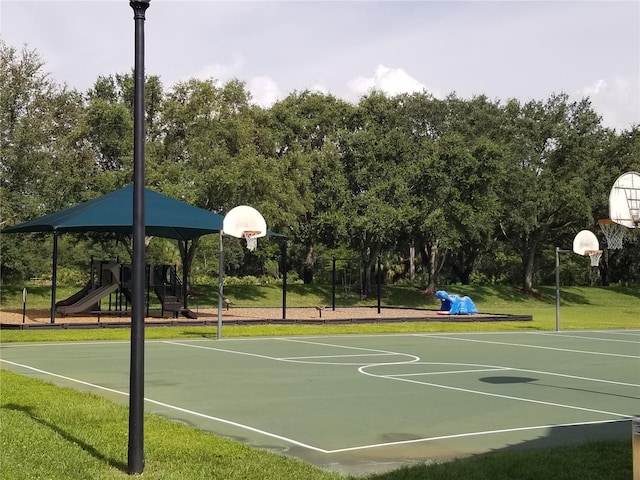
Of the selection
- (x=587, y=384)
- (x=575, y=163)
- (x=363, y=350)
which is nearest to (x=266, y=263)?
(x=575, y=163)

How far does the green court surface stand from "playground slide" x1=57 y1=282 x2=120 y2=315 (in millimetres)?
8209

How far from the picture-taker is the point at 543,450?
284 inches

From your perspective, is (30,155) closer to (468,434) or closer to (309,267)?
(309,267)

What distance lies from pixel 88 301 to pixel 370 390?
17.7 meters

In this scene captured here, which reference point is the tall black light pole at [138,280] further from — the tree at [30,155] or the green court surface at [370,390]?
the tree at [30,155]

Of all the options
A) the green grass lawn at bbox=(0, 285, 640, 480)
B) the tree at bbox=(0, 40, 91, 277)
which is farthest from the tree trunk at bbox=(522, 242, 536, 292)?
the green grass lawn at bbox=(0, 285, 640, 480)

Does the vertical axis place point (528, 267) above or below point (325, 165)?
below

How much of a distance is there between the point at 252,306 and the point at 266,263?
65.0 feet

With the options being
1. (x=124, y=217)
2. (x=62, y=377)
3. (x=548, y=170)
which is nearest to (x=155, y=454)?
(x=62, y=377)

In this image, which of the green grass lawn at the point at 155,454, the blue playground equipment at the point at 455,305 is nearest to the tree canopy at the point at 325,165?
the blue playground equipment at the point at 455,305

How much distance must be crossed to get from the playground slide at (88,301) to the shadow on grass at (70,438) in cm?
1821

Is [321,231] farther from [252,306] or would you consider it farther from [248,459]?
[248,459]

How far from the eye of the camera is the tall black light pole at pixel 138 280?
6.15 meters

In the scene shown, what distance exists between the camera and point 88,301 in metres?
27.1
